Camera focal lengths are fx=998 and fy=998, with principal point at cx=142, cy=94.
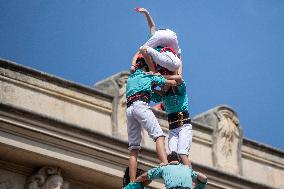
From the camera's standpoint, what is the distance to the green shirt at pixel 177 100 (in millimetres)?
12344

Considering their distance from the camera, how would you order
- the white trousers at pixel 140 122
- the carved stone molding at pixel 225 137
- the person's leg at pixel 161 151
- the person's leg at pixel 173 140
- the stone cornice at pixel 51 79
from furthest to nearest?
the carved stone molding at pixel 225 137, the stone cornice at pixel 51 79, the person's leg at pixel 173 140, the white trousers at pixel 140 122, the person's leg at pixel 161 151

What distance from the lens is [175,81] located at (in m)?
12.2

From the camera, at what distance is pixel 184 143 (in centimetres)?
1208

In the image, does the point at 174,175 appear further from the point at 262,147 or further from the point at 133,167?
the point at 262,147

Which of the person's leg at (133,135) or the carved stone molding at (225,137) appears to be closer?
the person's leg at (133,135)

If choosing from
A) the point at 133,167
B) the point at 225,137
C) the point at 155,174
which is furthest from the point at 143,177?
the point at 225,137

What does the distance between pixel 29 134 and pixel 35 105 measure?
2.93 feet

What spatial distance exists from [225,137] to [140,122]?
32.0ft

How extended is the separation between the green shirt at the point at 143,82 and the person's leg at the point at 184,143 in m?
0.62

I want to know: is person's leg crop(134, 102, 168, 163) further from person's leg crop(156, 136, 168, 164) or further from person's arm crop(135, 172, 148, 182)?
person's arm crop(135, 172, 148, 182)

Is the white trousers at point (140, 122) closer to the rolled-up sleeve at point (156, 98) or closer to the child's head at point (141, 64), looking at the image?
the rolled-up sleeve at point (156, 98)

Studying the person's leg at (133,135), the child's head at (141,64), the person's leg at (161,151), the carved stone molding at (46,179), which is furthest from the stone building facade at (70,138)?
the person's leg at (161,151)

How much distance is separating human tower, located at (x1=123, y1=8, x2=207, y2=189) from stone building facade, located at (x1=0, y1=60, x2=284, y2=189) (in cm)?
639

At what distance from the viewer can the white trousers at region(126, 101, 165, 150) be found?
1188cm
